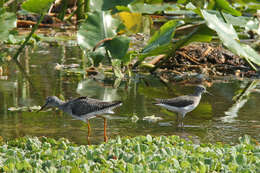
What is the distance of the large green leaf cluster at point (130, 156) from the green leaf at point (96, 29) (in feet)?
12.9

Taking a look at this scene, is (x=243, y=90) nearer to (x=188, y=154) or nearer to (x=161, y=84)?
(x=161, y=84)

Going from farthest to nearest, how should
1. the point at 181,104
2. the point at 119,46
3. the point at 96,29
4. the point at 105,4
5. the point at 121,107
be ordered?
the point at 105,4 → the point at 96,29 → the point at 119,46 → the point at 121,107 → the point at 181,104

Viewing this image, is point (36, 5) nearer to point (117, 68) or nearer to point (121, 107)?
point (117, 68)

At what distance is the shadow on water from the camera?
22.5 ft

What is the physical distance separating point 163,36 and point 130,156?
4.29 metres

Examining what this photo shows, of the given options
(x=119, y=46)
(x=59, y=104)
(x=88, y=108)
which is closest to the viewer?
(x=88, y=108)

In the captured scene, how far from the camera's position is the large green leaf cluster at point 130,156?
16.5 ft

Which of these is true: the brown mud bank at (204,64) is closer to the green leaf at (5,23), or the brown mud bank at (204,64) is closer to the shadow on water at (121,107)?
the shadow on water at (121,107)

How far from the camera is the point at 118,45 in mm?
9773

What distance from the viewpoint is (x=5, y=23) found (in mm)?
10078

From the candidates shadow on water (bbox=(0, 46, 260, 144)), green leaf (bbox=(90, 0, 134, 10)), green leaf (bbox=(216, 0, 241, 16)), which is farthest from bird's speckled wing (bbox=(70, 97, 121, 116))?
green leaf (bbox=(216, 0, 241, 16))

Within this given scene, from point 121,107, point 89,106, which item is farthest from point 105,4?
point 89,106

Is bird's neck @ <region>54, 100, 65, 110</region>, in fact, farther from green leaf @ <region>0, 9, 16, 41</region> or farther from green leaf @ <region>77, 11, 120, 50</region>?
green leaf @ <region>0, 9, 16, 41</region>

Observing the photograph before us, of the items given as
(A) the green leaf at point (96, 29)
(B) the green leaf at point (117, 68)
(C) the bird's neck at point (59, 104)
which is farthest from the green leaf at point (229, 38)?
(A) the green leaf at point (96, 29)
